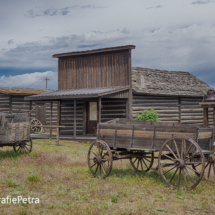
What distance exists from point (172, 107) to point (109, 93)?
6.31 m

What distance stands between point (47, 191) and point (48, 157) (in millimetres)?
4143

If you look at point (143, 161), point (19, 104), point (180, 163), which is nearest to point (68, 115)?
point (19, 104)

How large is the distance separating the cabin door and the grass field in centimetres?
942

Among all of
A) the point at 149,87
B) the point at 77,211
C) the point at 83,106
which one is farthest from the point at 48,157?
the point at 149,87

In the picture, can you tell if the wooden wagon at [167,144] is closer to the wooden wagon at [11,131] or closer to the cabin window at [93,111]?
the wooden wagon at [11,131]

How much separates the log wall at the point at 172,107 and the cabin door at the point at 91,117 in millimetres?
2563

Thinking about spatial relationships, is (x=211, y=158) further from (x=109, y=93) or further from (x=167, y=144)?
(x=109, y=93)

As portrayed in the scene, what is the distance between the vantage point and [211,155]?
6949 millimetres

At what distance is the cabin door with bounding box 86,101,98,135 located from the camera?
1827cm

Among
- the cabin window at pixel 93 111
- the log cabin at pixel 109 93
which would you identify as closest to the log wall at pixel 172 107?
the log cabin at pixel 109 93

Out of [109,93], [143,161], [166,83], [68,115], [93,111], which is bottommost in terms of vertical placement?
[143,161]

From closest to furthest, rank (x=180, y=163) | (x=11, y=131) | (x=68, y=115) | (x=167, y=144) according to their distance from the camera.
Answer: (x=180, y=163) < (x=167, y=144) < (x=11, y=131) < (x=68, y=115)

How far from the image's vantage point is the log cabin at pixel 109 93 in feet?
56.9

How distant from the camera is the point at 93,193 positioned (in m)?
6.15
